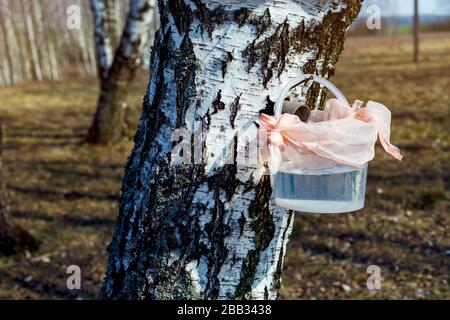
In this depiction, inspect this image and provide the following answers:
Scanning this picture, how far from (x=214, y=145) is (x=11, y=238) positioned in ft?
12.1

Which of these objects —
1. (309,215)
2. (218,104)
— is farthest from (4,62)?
(218,104)

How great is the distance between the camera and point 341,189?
64.1 inches

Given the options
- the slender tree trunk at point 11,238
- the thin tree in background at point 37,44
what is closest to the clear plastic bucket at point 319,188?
the slender tree trunk at point 11,238

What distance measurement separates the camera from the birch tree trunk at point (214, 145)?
5.56 ft

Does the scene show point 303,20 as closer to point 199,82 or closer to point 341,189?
point 199,82

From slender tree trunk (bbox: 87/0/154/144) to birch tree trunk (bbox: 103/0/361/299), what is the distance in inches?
247

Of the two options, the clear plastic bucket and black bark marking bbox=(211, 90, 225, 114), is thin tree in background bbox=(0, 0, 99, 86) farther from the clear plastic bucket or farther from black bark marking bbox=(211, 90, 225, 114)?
the clear plastic bucket

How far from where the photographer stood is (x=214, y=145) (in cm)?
175

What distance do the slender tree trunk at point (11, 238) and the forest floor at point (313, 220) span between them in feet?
0.29

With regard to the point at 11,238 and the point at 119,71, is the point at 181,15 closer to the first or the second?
the point at 11,238

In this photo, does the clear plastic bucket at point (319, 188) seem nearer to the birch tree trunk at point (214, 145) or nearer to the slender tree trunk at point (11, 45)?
the birch tree trunk at point (214, 145)

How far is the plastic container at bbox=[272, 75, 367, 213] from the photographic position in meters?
1.60

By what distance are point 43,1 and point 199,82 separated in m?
27.1
